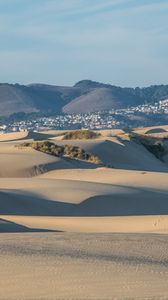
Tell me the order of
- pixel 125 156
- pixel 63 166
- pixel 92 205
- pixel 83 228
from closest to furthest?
1. pixel 83 228
2. pixel 92 205
3. pixel 63 166
4. pixel 125 156

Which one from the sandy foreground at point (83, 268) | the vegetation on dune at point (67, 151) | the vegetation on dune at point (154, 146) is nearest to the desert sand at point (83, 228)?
the sandy foreground at point (83, 268)

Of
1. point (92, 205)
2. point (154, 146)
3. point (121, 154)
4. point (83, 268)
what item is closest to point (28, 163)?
point (92, 205)

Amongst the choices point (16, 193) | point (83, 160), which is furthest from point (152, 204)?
point (83, 160)

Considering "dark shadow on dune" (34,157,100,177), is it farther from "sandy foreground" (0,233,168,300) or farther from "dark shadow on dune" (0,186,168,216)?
"sandy foreground" (0,233,168,300)

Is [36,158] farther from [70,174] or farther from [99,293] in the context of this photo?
[99,293]

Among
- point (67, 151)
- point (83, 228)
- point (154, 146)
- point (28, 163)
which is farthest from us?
point (154, 146)

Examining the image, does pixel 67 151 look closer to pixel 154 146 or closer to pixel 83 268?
pixel 154 146

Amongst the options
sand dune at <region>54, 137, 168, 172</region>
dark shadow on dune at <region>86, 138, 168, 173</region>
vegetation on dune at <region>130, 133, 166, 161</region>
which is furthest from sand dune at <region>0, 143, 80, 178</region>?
vegetation on dune at <region>130, 133, 166, 161</region>
